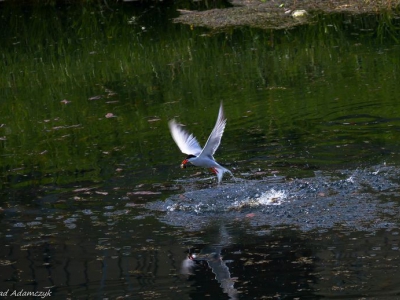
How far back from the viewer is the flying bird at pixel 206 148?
663cm

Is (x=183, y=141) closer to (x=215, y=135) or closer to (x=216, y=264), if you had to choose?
(x=215, y=135)

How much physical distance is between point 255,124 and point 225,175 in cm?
145

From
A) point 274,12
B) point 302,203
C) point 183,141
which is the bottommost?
point 302,203

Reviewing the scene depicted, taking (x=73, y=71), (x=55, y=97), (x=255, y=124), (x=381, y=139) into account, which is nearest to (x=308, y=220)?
(x=381, y=139)

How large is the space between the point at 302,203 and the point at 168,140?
7.77 ft

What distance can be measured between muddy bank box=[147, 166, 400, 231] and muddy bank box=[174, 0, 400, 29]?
20.8 feet

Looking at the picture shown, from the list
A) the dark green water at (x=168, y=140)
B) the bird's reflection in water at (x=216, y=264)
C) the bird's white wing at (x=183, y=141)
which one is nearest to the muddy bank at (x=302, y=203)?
the dark green water at (x=168, y=140)

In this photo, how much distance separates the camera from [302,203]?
6.50m

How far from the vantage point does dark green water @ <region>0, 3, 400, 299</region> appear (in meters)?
5.35

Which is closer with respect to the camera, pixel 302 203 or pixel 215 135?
pixel 302 203

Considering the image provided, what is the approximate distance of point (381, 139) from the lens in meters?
7.82

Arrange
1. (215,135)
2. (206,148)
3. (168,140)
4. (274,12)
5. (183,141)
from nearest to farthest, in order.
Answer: (215,135) → (206,148) → (183,141) → (168,140) → (274,12)

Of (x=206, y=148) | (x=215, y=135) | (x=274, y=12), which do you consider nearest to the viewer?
(x=215, y=135)

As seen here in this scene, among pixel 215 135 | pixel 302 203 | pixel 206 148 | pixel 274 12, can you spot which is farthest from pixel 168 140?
pixel 274 12
